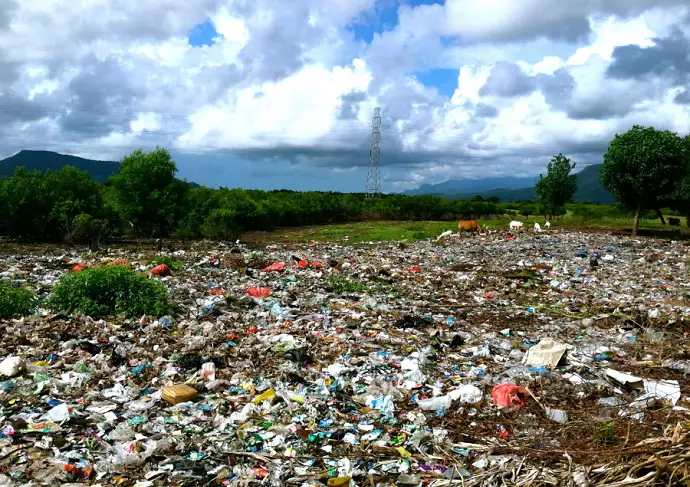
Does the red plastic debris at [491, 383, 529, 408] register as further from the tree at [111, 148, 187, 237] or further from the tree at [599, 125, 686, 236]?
the tree at [599, 125, 686, 236]

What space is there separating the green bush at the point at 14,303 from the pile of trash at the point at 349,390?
223 millimetres

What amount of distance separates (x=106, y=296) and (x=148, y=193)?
45.2 ft

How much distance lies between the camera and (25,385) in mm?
4258

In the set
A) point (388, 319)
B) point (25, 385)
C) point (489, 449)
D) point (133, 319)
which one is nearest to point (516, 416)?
point (489, 449)

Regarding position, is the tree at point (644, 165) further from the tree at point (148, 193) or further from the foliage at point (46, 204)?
the foliage at point (46, 204)

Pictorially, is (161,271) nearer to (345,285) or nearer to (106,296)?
(106,296)

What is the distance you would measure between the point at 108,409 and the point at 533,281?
8091mm

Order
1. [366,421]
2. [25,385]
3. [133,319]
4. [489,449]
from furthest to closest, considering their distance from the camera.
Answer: [133,319] → [25,385] → [366,421] → [489,449]

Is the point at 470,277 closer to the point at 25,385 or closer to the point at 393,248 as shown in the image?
the point at 393,248

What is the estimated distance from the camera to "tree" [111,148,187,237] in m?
19.0

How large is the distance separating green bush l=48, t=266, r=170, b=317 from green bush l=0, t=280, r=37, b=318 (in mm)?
255

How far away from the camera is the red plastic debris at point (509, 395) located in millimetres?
4230

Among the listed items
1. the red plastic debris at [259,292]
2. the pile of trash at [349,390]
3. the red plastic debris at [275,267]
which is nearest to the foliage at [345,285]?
the pile of trash at [349,390]

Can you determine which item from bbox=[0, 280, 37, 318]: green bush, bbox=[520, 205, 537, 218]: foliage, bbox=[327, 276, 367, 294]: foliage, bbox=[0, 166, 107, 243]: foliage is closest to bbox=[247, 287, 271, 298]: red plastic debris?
bbox=[327, 276, 367, 294]: foliage
